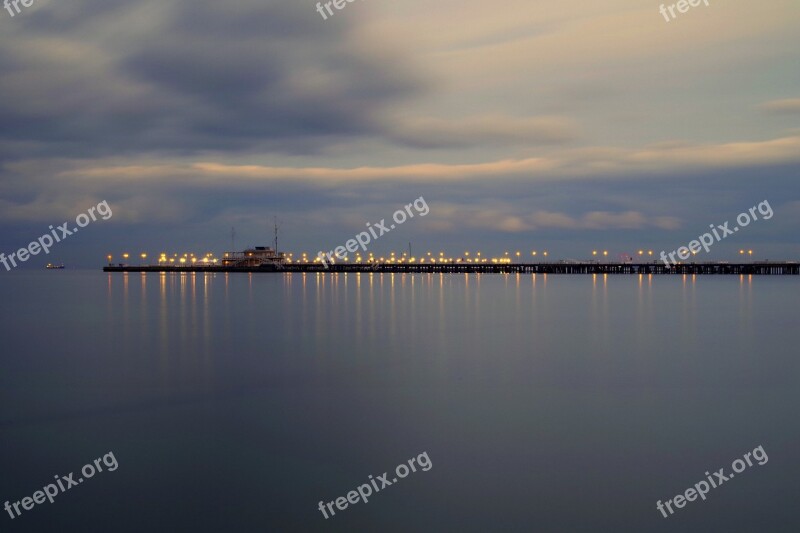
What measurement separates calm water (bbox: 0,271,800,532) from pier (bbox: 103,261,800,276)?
334 feet

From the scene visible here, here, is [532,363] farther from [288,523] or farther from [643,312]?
[643,312]

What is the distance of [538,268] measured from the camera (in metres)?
142

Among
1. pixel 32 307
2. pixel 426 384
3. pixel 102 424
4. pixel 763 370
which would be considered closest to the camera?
pixel 102 424

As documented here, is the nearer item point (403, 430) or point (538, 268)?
point (403, 430)

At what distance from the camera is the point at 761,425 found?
1187 centimetres

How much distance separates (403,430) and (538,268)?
133526mm

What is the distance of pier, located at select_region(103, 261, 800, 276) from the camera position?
4606 inches

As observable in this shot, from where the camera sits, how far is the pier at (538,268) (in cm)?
11700

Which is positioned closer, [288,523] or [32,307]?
[288,523]

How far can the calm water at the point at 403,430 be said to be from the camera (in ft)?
27.1

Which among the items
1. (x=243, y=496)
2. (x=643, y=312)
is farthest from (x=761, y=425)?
(x=643, y=312)

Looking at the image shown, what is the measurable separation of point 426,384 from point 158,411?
18.1 ft

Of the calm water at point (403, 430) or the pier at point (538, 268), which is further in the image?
the pier at point (538, 268)

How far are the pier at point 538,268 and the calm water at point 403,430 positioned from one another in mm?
101787
